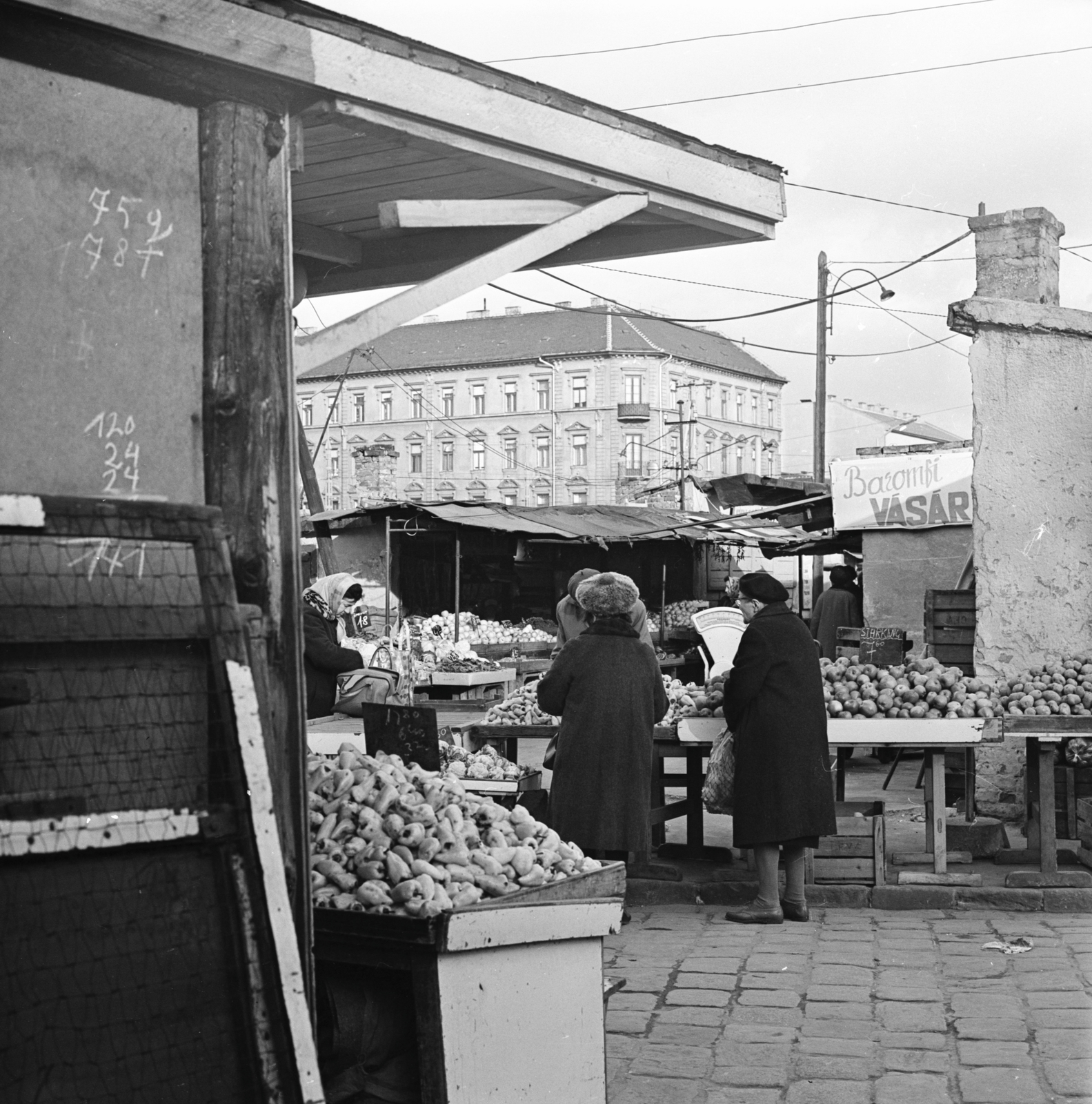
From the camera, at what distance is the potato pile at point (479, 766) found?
23.9 feet

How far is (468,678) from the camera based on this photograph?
13555mm

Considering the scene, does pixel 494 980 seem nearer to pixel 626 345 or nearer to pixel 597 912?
pixel 597 912

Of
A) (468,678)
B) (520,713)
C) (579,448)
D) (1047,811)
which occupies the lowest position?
(1047,811)

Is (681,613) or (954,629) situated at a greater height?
(954,629)

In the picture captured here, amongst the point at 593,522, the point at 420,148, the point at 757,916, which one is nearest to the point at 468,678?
the point at 757,916

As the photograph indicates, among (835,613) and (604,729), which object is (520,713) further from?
(835,613)

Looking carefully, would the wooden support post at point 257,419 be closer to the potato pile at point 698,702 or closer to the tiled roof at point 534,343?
the potato pile at point 698,702

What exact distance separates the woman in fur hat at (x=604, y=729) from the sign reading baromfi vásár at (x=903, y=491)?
9148 mm

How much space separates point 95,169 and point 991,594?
7738 mm

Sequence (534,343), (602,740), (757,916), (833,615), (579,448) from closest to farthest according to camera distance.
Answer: (602,740)
(757,916)
(833,615)
(579,448)
(534,343)

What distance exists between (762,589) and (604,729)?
113 centimetres

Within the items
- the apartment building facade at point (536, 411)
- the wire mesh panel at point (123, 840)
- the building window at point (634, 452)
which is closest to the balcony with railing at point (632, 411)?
the apartment building facade at point (536, 411)

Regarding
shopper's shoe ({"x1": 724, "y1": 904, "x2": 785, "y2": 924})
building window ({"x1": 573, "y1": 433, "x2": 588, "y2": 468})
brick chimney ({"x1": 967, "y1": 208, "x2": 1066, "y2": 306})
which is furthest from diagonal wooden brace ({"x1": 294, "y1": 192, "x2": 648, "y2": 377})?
building window ({"x1": 573, "y1": 433, "x2": 588, "y2": 468})

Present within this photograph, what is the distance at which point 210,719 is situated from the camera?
3219mm
